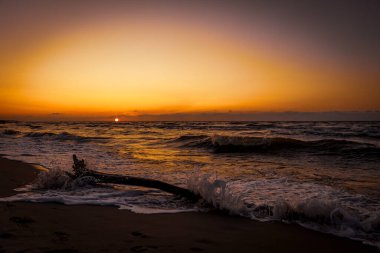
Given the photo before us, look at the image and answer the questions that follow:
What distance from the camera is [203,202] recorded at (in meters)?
4.80

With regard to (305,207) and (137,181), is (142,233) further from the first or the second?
(137,181)

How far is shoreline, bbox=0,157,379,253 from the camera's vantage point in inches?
115

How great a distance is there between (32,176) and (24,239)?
4.56m

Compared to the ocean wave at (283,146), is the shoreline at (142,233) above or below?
above

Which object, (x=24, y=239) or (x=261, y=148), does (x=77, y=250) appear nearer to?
(x=24, y=239)

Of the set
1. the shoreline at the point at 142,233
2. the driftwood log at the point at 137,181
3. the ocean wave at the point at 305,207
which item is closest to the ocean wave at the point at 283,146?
the ocean wave at the point at 305,207

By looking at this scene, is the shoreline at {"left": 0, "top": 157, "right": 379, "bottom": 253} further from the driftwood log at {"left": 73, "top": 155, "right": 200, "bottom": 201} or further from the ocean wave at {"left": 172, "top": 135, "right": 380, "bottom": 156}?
the ocean wave at {"left": 172, "top": 135, "right": 380, "bottom": 156}

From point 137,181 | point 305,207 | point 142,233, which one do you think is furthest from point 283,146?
point 142,233

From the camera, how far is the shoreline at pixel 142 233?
293 centimetres

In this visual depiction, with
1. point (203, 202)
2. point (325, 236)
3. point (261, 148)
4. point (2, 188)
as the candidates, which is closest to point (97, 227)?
point (203, 202)

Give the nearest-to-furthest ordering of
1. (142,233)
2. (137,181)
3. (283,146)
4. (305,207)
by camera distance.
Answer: (142,233)
(305,207)
(137,181)
(283,146)

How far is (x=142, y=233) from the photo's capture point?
3.35m

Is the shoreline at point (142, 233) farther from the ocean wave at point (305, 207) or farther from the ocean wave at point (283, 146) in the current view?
the ocean wave at point (283, 146)

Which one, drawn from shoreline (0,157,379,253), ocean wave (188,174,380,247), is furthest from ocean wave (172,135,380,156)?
shoreline (0,157,379,253)
